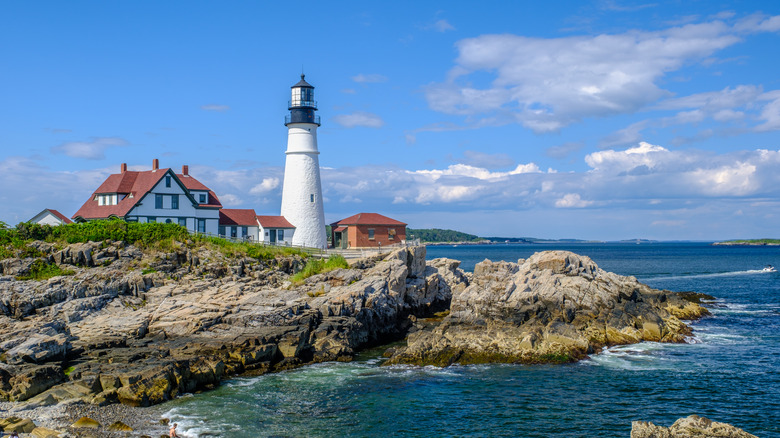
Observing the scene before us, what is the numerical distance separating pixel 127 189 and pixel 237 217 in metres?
8.68

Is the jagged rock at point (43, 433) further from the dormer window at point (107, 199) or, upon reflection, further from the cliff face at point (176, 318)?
the dormer window at point (107, 199)

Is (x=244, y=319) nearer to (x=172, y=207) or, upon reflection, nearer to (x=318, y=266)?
(x=318, y=266)

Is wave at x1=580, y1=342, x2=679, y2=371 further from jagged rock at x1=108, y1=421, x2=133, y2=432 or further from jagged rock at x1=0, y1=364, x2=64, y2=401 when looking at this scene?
jagged rock at x1=0, y1=364, x2=64, y2=401

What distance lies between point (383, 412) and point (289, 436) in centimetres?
328

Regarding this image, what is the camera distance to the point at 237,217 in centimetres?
4741

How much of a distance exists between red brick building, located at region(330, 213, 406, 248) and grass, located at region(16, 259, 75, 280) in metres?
22.1

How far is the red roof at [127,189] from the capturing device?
40.5 m

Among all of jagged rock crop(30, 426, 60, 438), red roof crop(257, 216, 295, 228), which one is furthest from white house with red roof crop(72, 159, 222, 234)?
jagged rock crop(30, 426, 60, 438)

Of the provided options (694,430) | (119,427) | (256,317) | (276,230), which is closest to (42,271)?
(256,317)

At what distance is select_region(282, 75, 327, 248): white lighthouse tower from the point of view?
44625 mm

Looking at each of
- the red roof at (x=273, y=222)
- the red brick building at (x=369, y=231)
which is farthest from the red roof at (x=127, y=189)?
the red brick building at (x=369, y=231)

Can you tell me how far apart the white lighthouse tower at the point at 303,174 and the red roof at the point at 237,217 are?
9.98 feet

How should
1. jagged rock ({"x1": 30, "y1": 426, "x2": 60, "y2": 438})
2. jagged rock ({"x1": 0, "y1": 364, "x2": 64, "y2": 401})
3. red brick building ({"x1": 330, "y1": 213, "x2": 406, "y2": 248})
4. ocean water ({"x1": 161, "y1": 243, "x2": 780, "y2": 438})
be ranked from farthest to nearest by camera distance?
red brick building ({"x1": 330, "y1": 213, "x2": 406, "y2": 248}), jagged rock ({"x1": 0, "y1": 364, "x2": 64, "y2": 401}), ocean water ({"x1": 161, "y1": 243, "x2": 780, "y2": 438}), jagged rock ({"x1": 30, "y1": 426, "x2": 60, "y2": 438})

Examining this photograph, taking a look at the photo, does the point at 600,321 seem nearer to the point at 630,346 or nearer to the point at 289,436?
the point at 630,346
